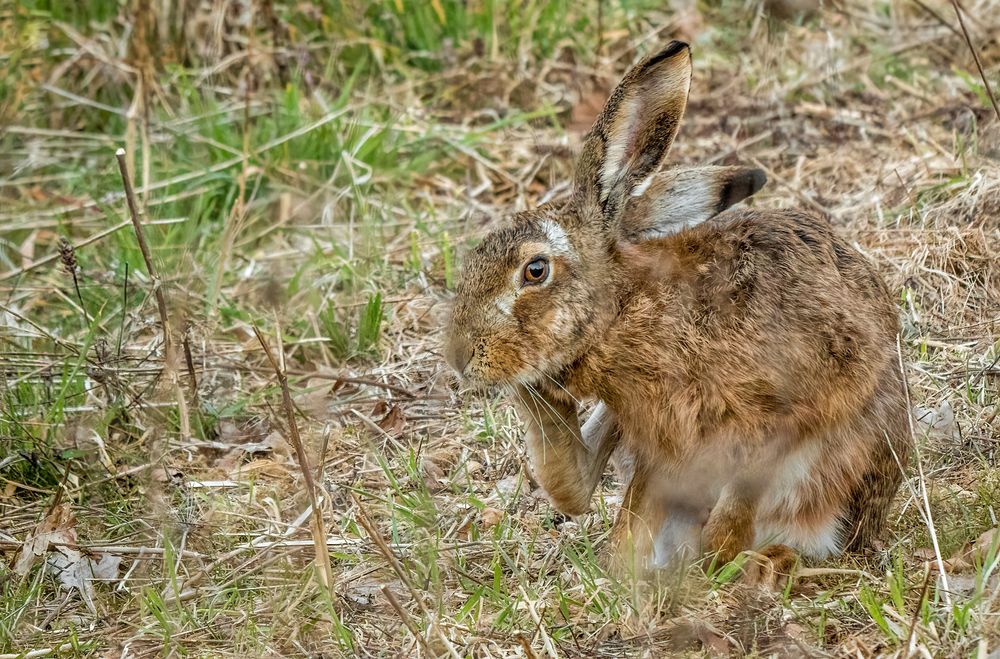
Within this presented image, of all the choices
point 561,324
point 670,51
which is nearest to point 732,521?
point 561,324

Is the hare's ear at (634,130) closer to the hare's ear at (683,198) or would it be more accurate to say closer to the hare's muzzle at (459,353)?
the hare's ear at (683,198)

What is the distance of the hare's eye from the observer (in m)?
3.97

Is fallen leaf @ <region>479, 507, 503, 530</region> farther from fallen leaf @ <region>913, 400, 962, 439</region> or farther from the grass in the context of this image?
fallen leaf @ <region>913, 400, 962, 439</region>

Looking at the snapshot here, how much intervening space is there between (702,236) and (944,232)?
1912 millimetres

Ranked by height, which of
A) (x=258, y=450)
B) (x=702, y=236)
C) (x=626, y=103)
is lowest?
(x=258, y=450)

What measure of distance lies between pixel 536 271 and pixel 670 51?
0.75 meters

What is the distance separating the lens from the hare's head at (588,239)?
3914 mm

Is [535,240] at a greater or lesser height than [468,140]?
greater

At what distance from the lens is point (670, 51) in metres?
3.94

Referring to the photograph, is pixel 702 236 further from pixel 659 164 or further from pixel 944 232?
pixel 944 232

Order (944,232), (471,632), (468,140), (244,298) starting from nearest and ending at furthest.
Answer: (471,632) → (944,232) → (244,298) → (468,140)

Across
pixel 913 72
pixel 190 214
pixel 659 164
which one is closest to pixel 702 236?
pixel 659 164

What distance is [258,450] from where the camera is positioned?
5.08m

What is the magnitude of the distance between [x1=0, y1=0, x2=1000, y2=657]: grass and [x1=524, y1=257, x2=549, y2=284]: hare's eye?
2.38ft
